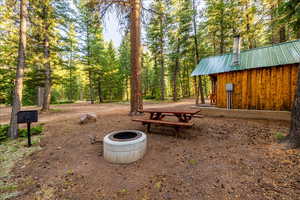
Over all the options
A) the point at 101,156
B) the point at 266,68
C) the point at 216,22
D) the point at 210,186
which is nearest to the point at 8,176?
the point at 101,156

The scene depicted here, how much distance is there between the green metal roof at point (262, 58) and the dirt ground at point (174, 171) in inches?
150

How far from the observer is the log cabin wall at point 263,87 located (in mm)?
5688

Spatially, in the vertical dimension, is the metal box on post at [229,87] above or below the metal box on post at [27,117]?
above

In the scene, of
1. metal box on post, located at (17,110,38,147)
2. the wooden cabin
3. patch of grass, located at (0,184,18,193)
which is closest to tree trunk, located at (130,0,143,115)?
metal box on post, located at (17,110,38,147)

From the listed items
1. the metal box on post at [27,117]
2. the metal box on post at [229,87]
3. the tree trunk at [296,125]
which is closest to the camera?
the tree trunk at [296,125]

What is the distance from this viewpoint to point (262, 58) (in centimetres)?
659

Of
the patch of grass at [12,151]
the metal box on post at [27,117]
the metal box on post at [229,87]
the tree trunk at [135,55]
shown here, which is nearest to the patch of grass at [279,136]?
the metal box on post at [229,87]

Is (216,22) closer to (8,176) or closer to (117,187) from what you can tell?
(117,187)

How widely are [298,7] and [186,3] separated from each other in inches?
475

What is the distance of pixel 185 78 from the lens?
28781 millimetres

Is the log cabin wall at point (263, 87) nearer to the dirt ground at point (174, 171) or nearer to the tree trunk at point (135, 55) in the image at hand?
the dirt ground at point (174, 171)

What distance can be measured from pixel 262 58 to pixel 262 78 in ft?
3.81

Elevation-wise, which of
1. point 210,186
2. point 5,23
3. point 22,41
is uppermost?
point 5,23

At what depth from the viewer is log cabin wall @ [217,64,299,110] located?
569 cm
